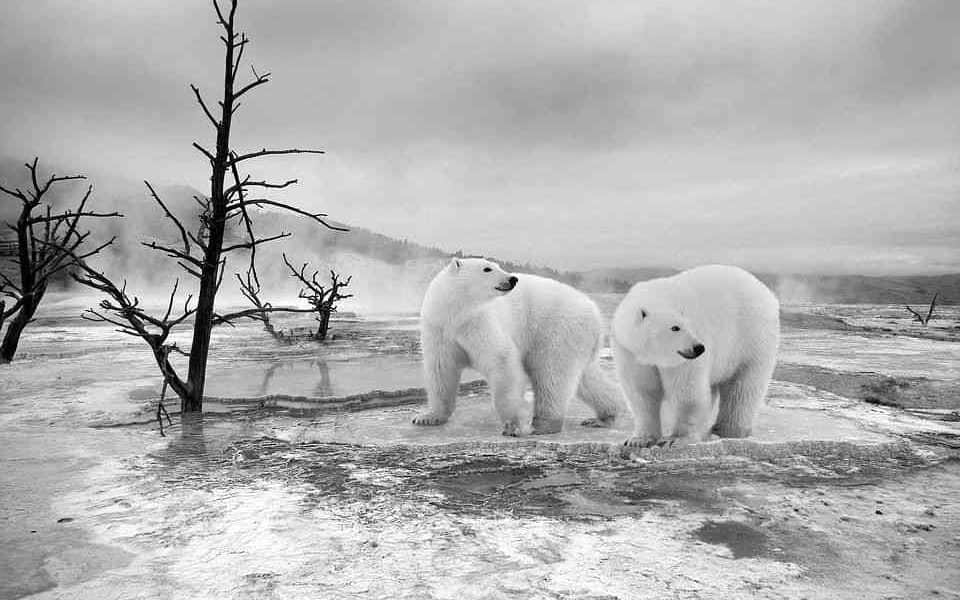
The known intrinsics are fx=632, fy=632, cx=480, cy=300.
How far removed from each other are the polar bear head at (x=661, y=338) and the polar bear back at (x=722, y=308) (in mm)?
99

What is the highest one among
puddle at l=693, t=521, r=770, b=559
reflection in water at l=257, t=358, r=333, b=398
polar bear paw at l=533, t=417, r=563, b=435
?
puddle at l=693, t=521, r=770, b=559

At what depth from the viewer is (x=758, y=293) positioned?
463cm

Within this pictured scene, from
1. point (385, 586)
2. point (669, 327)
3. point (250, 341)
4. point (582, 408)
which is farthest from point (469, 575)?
point (250, 341)

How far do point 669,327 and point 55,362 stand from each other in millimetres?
10310

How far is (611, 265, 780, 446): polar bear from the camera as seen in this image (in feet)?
13.3

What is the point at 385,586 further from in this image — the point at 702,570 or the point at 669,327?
the point at 669,327

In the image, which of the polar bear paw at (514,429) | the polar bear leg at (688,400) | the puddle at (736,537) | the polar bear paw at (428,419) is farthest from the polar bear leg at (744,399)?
the polar bear paw at (428,419)

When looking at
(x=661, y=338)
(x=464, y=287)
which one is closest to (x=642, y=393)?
(x=661, y=338)

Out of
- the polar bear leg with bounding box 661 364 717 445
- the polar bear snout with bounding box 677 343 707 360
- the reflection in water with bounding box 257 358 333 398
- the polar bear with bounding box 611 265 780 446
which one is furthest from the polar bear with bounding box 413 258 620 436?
the reflection in water with bounding box 257 358 333 398

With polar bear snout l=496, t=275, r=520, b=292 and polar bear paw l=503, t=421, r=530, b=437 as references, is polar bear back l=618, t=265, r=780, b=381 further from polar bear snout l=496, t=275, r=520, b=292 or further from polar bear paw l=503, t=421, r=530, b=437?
polar bear paw l=503, t=421, r=530, b=437

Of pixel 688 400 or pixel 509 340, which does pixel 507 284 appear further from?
pixel 688 400

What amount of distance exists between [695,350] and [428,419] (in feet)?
7.48

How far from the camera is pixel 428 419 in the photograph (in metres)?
5.16

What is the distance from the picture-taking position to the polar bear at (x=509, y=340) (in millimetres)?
4734
